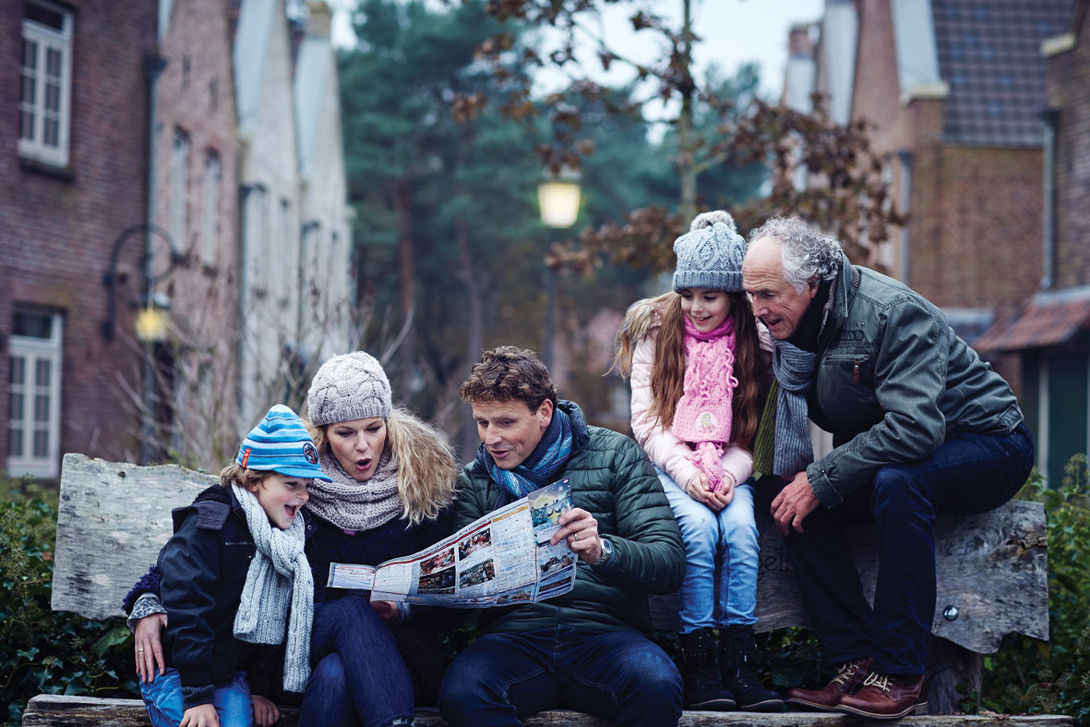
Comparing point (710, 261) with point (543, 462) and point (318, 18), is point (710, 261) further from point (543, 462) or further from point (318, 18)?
point (318, 18)

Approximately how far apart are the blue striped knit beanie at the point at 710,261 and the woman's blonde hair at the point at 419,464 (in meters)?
1.06

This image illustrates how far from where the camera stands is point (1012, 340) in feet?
61.6

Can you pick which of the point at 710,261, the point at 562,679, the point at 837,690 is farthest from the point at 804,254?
the point at 562,679

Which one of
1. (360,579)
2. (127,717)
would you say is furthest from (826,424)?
(127,717)

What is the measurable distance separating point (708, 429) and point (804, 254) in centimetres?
73

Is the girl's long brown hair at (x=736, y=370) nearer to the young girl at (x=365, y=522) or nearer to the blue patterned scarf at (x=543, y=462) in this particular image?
the blue patterned scarf at (x=543, y=462)

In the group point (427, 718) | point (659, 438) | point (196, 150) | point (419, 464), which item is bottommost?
point (427, 718)

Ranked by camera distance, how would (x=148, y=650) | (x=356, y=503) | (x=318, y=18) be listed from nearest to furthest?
(x=148, y=650) → (x=356, y=503) → (x=318, y=18)

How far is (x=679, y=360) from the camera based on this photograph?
4.66 metres

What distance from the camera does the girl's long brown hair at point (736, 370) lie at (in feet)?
15.0

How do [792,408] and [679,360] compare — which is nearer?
[792,408]

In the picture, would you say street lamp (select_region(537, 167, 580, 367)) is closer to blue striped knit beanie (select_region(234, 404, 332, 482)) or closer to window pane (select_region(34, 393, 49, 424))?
window pane (select_region(34, 393, 49, 424))

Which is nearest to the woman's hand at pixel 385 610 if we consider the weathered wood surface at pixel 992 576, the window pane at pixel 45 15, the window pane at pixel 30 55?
the weathered wood surface at pixel 992 576

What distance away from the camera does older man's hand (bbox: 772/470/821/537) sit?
420 cm
